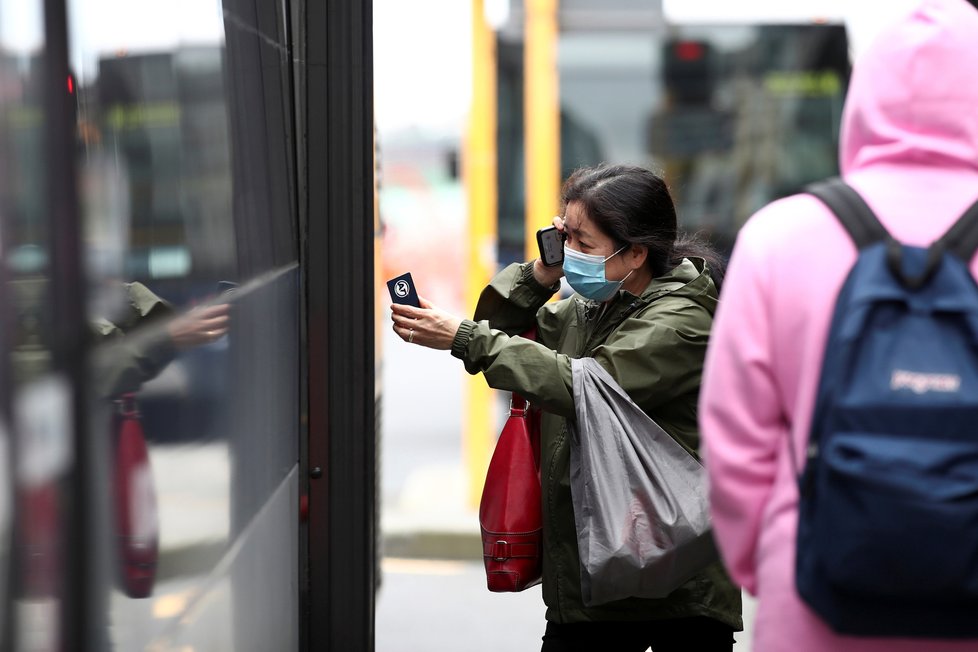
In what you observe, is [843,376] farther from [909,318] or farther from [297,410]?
[297,410]

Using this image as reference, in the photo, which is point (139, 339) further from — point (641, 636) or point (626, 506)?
point (641, 636)

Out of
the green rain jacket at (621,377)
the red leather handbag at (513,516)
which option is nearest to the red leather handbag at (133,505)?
the green rain jacket at (621,377)

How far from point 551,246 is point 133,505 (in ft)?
4.39

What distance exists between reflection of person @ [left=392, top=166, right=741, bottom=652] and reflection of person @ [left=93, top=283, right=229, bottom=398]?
1.98 feet

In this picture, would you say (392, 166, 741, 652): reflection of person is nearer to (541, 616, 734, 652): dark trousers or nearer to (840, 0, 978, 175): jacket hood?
(541, 616, 734, 652): dark trousers

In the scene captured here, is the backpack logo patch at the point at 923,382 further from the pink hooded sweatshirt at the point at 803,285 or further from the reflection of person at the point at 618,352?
the reflection of person at the point at 618,352

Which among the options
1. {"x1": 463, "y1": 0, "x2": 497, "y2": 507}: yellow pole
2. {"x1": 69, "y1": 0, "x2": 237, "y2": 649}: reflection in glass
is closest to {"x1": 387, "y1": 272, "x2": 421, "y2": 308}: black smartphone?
{"x1": 69, "y1": 0, "x2": 237, "y2": 649}: reflection in glass

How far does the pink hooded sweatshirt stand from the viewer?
63.2 inches

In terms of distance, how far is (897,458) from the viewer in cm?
146

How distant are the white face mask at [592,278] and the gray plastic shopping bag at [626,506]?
0.17 meters

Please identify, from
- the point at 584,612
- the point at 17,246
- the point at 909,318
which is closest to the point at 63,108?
the point at 17,246

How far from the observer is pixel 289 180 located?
278cm

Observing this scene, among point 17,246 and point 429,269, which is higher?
point 17,246

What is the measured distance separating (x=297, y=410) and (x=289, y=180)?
0.48 metres
